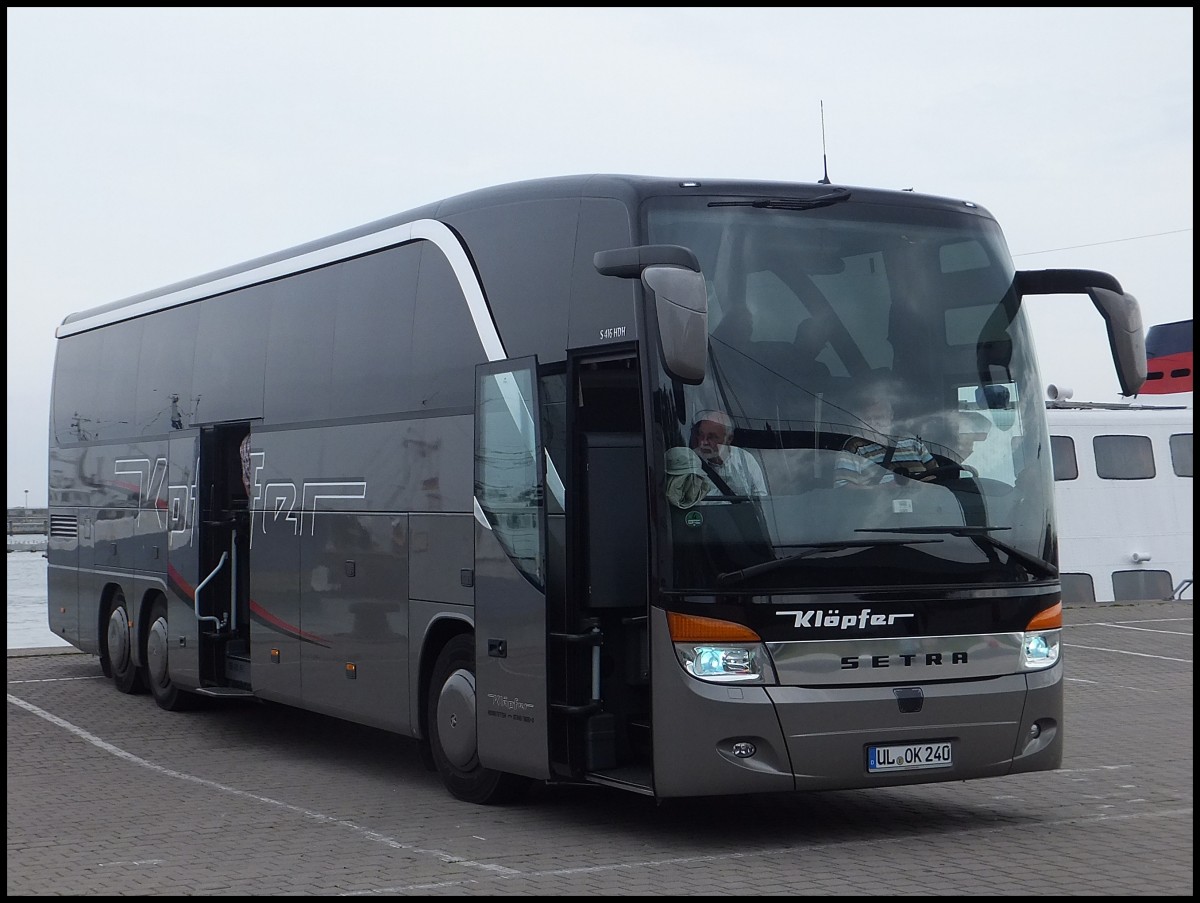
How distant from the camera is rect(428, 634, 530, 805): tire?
10.4m

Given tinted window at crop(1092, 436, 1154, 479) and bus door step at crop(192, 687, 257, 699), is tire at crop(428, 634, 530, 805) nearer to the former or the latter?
bus door step at crop(192, 687, 257, 699)

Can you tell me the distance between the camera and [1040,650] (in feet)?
30.6

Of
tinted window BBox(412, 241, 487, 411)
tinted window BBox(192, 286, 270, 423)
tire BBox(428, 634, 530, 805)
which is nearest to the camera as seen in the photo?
tire BBox(428, 634, 530, 805)

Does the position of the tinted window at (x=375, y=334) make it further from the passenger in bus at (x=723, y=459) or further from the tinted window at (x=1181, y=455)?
the tinted window at (x=1181, y=455)

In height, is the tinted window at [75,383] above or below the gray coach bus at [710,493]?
above

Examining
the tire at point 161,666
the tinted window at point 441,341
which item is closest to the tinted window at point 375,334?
the tinted window at point 441,341

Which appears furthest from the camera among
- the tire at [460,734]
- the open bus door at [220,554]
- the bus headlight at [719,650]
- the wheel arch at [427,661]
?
the open bus door at [220,554]

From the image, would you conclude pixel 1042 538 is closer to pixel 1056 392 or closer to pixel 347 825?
pixel 347 825

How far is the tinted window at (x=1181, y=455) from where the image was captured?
29.5 m

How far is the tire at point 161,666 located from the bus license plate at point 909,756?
865cm

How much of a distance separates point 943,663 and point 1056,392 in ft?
72.7

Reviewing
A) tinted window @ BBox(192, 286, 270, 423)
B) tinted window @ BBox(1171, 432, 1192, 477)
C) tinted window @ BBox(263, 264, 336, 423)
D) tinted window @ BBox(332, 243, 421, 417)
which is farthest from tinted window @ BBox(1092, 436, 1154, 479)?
tinted window @ BBox(332, 243, 421, 417)

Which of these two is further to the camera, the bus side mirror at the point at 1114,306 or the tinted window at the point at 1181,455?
the tinted window at the point at 1181,455

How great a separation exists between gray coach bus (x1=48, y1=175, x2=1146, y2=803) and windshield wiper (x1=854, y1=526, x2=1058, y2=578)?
0.06ft
